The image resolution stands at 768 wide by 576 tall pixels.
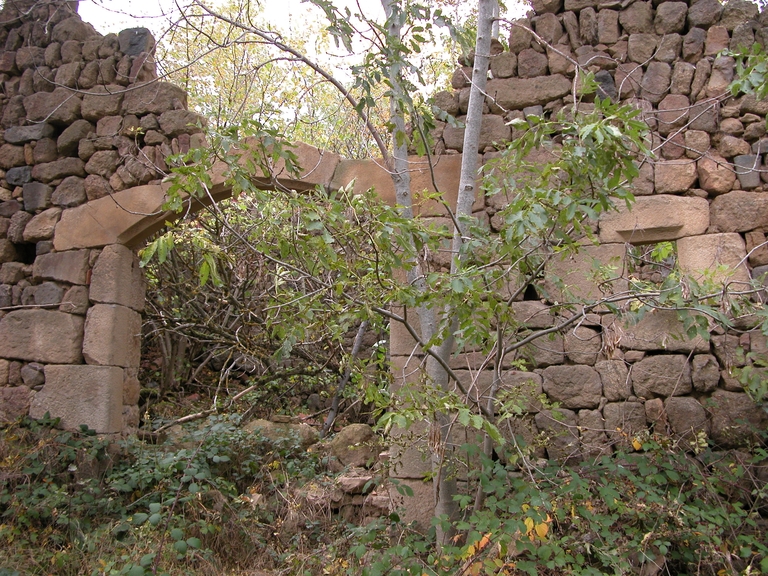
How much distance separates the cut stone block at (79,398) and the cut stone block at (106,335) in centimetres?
8

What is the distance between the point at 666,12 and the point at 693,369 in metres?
2.05

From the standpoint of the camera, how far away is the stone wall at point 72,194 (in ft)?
15.0

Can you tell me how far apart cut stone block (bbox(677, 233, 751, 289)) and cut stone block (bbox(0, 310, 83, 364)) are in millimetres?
3861

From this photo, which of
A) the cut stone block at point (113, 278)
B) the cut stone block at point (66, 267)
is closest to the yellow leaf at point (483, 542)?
the cut stone block at point (113, 278)

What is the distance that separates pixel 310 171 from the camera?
167 inches

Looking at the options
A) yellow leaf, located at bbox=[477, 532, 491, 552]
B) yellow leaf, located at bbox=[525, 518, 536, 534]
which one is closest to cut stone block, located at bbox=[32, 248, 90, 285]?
yellow leaf, located at bbox=[477, 532, 491, 552]

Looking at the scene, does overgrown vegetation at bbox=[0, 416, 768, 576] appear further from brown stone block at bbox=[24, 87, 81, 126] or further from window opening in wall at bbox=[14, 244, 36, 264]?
brown stone block at bbox=[24, 87, 81, 126]

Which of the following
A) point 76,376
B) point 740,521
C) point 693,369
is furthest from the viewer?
point 76,376

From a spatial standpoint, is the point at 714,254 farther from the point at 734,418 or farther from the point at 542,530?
the point at 542,530

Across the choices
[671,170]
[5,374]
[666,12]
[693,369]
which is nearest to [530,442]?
[693,369]

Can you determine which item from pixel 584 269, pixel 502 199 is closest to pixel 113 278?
pixel 502 199

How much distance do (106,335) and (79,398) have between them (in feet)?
1.47

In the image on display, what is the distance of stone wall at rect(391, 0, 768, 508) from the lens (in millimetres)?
3551

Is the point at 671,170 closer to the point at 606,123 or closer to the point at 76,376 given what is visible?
the point at 606,123
